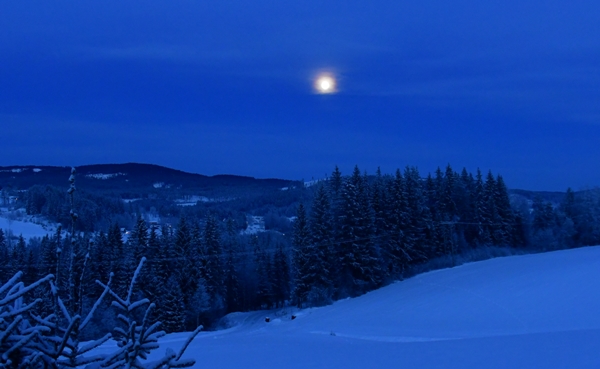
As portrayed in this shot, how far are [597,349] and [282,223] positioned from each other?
106422mm

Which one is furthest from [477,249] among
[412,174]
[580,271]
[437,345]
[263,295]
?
[437,345]

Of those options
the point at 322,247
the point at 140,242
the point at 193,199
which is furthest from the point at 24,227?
the point at 322,247

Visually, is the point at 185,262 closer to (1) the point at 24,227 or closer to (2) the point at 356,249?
(2) the point at 356,249

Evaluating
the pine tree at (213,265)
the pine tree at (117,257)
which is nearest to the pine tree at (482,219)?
the pine tree at (213,265)

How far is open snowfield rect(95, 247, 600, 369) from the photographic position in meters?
9.05

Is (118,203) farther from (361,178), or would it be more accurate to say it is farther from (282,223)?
(361,178)

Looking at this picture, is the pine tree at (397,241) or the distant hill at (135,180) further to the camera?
Answer: the distant hill at (135,180)

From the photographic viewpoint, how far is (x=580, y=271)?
29.6 metres

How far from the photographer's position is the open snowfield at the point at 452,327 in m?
9.05

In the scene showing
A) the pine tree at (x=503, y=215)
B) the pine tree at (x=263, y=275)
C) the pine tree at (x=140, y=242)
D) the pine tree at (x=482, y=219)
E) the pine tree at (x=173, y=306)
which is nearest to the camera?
the pine tree at (x=173, y=306)

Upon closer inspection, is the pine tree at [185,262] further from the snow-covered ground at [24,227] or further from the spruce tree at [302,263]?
the snow-covered ground at [24,227]

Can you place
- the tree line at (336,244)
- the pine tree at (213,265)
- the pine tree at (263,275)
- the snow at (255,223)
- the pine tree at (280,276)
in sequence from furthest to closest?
the snow at (255,223) < the pine tree at (280,276) < the pine tree at (263,275) < the pine tree at (213,265) < the tree line at (336,244)

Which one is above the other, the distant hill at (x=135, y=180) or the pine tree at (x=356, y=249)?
the distant hill at (x=135, y=180)

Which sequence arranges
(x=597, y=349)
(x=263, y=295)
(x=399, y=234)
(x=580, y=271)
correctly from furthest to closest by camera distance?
(x=263, y=295) → (x=399, y=234) → (x=580, y=271) → (x=597, y=349)
